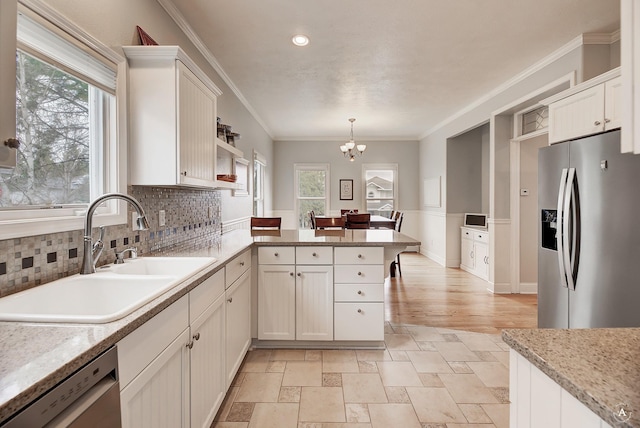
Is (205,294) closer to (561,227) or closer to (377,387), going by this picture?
(377,387)

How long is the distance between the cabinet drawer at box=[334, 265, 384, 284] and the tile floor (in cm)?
59

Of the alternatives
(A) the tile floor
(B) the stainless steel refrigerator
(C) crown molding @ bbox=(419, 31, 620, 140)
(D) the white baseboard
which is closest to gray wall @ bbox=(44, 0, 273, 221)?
(A) the tile floor

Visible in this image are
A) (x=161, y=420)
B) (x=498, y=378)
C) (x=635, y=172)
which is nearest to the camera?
(x=161, y=420)

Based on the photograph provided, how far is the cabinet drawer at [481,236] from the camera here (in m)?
5.01

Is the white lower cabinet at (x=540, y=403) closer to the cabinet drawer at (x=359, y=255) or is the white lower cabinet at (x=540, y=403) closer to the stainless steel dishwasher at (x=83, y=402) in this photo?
the stainless steel dishwasher at (x=83, y=402)

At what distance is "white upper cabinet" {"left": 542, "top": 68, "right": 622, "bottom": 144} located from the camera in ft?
7.34

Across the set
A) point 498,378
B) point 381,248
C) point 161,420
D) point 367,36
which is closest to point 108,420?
point 161,420

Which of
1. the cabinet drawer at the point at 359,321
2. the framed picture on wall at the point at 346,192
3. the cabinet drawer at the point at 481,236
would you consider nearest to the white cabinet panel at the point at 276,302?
the cabinet drawer at the point at 359,321

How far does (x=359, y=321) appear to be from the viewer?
8.84ft

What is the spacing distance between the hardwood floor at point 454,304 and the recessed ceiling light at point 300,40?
9.32 ft

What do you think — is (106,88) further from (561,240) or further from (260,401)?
(561,240)

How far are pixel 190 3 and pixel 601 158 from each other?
3.03m

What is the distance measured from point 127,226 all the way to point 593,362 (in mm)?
2091

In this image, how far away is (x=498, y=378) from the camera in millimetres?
2338
